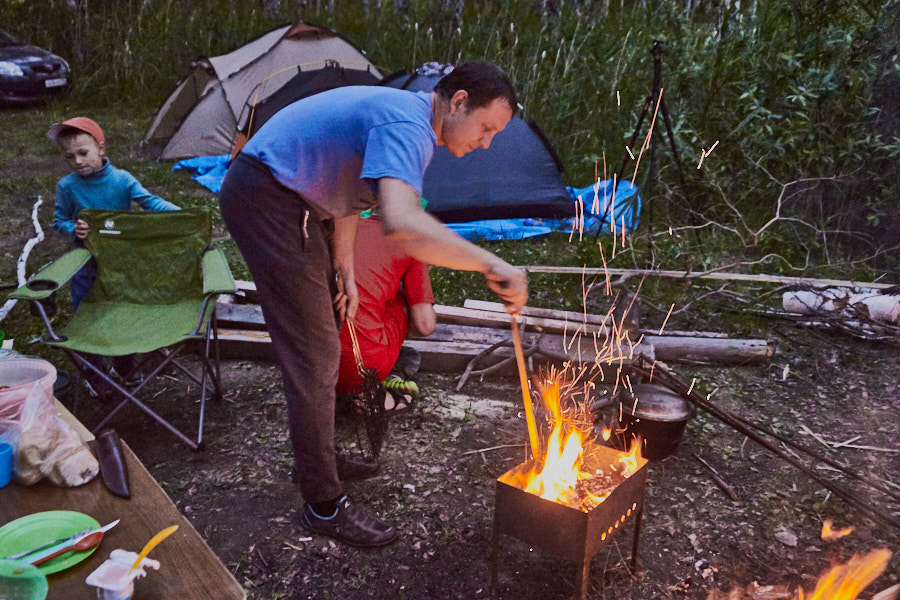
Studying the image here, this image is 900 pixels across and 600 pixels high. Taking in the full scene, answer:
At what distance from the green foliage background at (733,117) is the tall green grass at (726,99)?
0.02 meters

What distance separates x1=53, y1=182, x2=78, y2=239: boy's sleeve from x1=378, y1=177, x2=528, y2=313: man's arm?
2.54m

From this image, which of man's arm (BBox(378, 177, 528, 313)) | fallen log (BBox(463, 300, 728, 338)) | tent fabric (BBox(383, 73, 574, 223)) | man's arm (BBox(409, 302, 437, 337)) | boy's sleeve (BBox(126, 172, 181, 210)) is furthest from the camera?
tent fabric (BBox(383, 73, 574, 223))

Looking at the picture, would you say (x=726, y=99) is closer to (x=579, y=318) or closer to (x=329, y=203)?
(x=579, y=318)

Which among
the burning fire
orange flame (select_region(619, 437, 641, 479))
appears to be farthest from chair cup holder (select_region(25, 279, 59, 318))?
orange flame (select_region(619, 437, 641, 479))

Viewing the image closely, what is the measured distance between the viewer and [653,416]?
3.03 metres

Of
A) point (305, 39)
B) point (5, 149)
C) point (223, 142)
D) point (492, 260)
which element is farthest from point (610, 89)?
point (5, 149)

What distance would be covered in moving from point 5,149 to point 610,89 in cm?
666

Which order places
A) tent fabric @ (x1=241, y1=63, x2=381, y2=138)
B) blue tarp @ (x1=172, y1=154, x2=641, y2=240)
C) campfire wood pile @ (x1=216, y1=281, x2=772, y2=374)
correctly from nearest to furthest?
campfire wood pile @ (x1=216, y1=281, x2=772, y2=374) < blue tarp @ (x1=172, y1=154, x2=641, y2=240) < tent fabric @ (x1=241, y1=63, x2=381, y2=138)

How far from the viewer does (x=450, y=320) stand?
14.4ft

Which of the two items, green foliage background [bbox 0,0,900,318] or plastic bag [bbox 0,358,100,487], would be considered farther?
green foliage background [bbox 0,0,900,318]

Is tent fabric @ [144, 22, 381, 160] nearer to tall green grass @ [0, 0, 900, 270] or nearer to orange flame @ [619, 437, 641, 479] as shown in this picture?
tall green grass @ [0, 0, 900, 270]

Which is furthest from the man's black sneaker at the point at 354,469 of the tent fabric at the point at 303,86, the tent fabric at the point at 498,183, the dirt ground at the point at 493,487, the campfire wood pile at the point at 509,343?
the tent fabric at the point at 303,86

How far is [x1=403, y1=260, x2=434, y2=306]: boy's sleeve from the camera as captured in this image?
11.5ft

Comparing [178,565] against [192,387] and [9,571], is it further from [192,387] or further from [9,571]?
[192,387]
